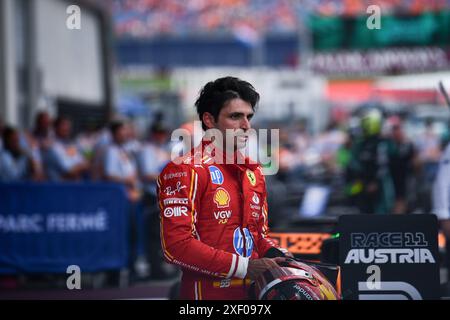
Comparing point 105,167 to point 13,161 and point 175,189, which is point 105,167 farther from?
point 175,189

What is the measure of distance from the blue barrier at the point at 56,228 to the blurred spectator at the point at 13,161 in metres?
0.54

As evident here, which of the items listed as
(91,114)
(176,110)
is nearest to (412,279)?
(91,114)

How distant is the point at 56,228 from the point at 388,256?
675 centimetres

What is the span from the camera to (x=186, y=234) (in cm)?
386

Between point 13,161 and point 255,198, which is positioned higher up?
point 255,198

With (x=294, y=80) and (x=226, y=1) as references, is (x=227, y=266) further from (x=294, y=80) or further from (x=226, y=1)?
(x=226, y=1)

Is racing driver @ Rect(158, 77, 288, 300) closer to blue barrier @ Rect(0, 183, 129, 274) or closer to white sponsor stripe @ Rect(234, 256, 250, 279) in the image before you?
white sponsor stripe @ Rect(234, 256, 250, 279)

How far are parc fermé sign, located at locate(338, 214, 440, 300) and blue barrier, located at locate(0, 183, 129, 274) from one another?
Result: 6592 millimetres

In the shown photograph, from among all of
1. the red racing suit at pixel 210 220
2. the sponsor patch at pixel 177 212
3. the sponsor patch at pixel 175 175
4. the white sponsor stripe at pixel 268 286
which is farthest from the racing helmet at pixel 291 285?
the sponsor patch at pixel 175 175

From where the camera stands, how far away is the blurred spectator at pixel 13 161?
10805 mm

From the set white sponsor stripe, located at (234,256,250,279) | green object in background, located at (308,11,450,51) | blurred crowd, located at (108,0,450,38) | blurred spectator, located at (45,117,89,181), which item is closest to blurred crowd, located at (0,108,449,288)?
blurred spectator, located at (45,117,89,181)

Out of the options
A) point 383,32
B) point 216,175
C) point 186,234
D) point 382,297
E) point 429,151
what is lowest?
point 429,151

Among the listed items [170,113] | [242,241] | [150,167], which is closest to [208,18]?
[170,113]

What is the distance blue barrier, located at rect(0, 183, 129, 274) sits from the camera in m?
10.4
